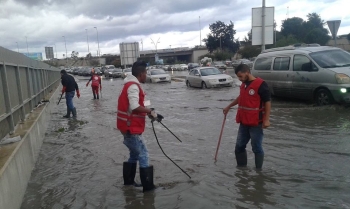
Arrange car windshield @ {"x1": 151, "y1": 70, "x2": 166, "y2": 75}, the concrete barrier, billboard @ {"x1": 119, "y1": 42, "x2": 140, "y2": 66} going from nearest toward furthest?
the concrete barrier, car windshield @ {"x1": 151, "y1": 70, "x2": 166, "y2": 75}, billboard @ {"x1": 119, "y1": 42, "x2": 140, "y2": 66}

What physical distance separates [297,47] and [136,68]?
9.02 meters

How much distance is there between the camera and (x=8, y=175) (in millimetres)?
4371

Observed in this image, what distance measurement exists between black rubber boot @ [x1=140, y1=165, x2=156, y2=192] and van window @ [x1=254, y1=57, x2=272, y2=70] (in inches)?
363

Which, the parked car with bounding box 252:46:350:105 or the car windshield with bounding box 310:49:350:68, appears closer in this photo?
the parked car with bounding box 252:46:350:105

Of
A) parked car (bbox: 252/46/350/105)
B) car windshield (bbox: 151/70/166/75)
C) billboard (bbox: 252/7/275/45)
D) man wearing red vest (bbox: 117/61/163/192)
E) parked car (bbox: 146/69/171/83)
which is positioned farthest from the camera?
car windshield (bbox: 151/70/166/75)

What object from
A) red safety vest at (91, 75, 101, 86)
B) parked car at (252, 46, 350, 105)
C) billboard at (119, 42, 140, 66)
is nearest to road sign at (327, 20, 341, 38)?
parked car at (252, 46, 350, 105)

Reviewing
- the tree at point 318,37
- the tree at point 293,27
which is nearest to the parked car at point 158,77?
the tree at point 318,37

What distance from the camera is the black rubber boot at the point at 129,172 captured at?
5.35 m

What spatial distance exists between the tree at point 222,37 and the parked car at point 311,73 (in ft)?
271

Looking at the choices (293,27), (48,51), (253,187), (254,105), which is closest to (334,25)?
(254,105)

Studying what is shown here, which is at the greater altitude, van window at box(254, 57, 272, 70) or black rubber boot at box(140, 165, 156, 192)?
van window at box(254, 57, 272, 70)

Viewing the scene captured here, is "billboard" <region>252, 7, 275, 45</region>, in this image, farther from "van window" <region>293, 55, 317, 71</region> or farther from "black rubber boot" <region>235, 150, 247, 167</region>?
"black rubber boot" <region>235, 150, 247, 167</region>

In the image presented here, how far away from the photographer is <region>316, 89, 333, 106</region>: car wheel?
10.5m

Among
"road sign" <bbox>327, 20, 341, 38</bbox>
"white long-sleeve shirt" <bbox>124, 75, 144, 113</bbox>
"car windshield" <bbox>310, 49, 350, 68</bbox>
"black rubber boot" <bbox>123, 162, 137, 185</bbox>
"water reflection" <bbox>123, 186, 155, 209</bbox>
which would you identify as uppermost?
"road sign" <bbox>327, 20, 341, 38</bbox>
